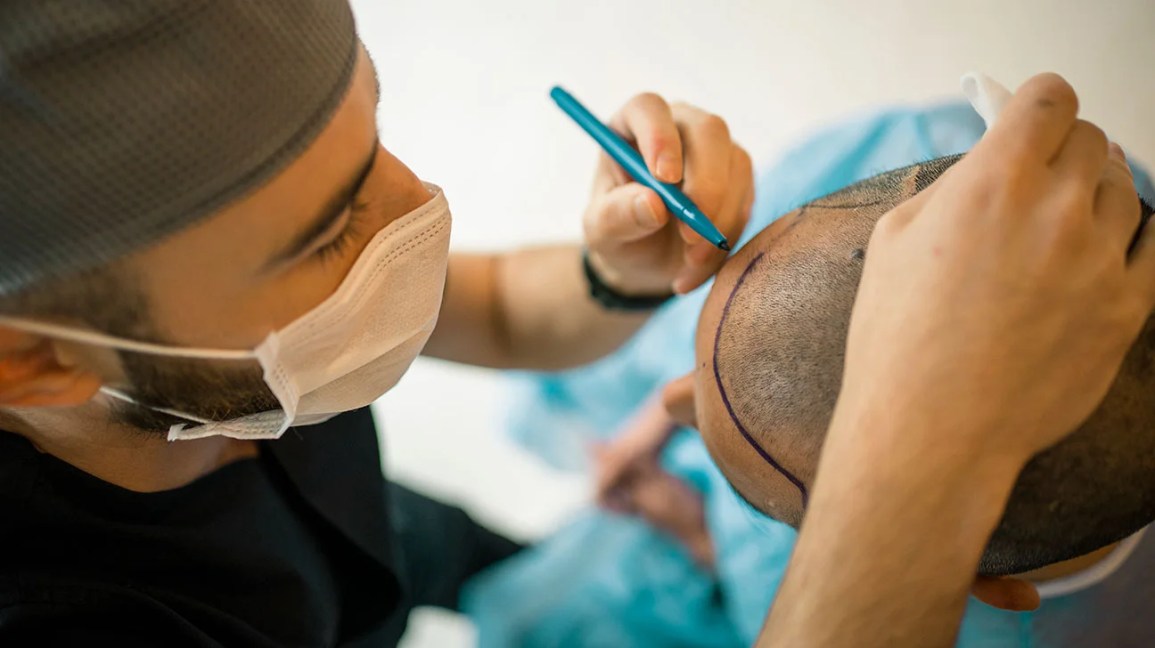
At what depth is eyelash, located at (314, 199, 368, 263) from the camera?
0.72 m

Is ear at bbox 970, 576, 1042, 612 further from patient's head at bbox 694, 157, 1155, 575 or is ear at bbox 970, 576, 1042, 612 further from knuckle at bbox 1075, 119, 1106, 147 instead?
knuckle at bbox 1075, 119, 1106, 147

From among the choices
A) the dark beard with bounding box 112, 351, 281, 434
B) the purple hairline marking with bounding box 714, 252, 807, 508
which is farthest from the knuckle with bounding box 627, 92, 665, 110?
the dark beard with bounding box 112, 351, 281, 434

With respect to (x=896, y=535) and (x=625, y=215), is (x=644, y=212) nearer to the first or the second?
(x=625, y=215)

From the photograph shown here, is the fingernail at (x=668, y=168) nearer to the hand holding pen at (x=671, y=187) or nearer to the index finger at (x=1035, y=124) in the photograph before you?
the hand holding pen at (x=671, y=187)

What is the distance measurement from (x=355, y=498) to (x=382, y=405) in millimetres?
909

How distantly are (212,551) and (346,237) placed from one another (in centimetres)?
Result: 37

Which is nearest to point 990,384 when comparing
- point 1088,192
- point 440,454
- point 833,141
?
point 1088,192

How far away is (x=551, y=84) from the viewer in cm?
191

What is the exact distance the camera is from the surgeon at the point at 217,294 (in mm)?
567

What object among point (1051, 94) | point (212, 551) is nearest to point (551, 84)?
point (212, 551)

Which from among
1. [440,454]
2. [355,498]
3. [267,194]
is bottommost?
[440,454]

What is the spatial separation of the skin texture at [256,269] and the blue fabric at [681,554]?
0.36m

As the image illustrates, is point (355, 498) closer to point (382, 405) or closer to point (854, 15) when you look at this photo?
point (382, 405)

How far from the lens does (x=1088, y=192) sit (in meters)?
0.54
